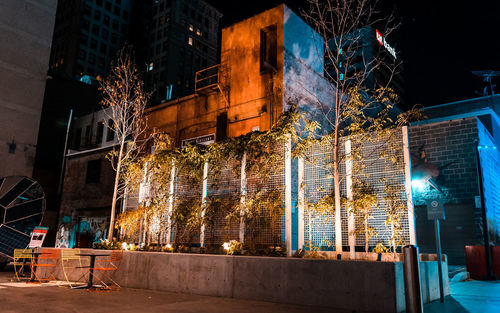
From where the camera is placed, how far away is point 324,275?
6543 millimetres

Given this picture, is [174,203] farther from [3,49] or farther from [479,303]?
[3,49]

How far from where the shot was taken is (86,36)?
70312mm

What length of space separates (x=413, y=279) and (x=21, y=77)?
25.9 meters

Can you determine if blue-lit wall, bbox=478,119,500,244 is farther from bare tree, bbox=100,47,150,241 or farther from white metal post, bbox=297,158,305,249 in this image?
bare tree, bbox=100,47,150,241

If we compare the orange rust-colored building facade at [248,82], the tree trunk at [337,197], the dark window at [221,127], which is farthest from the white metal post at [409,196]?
the dark window at [221,127]

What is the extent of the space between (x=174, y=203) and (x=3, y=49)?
63.6 ft

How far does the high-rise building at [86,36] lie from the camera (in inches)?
2714

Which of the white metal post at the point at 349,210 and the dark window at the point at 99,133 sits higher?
the dark window at the point at 99,133

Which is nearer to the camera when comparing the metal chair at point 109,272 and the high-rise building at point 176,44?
the metal chair at point 109,272

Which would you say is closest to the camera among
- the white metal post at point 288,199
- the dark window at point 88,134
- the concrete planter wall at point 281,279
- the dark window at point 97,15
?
the concrete planter wall at point 281,279

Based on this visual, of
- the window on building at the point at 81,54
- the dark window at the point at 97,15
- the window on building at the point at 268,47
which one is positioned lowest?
the window on building at the point at 268,47

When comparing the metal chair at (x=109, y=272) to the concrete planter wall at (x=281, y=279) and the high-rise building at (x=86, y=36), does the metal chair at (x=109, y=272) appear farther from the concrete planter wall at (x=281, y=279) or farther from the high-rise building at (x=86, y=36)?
the high-rise building at (x=86, y=36)

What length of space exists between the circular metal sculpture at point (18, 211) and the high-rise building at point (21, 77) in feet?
31.1

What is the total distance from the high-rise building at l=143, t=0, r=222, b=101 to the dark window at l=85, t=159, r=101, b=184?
43.5m
